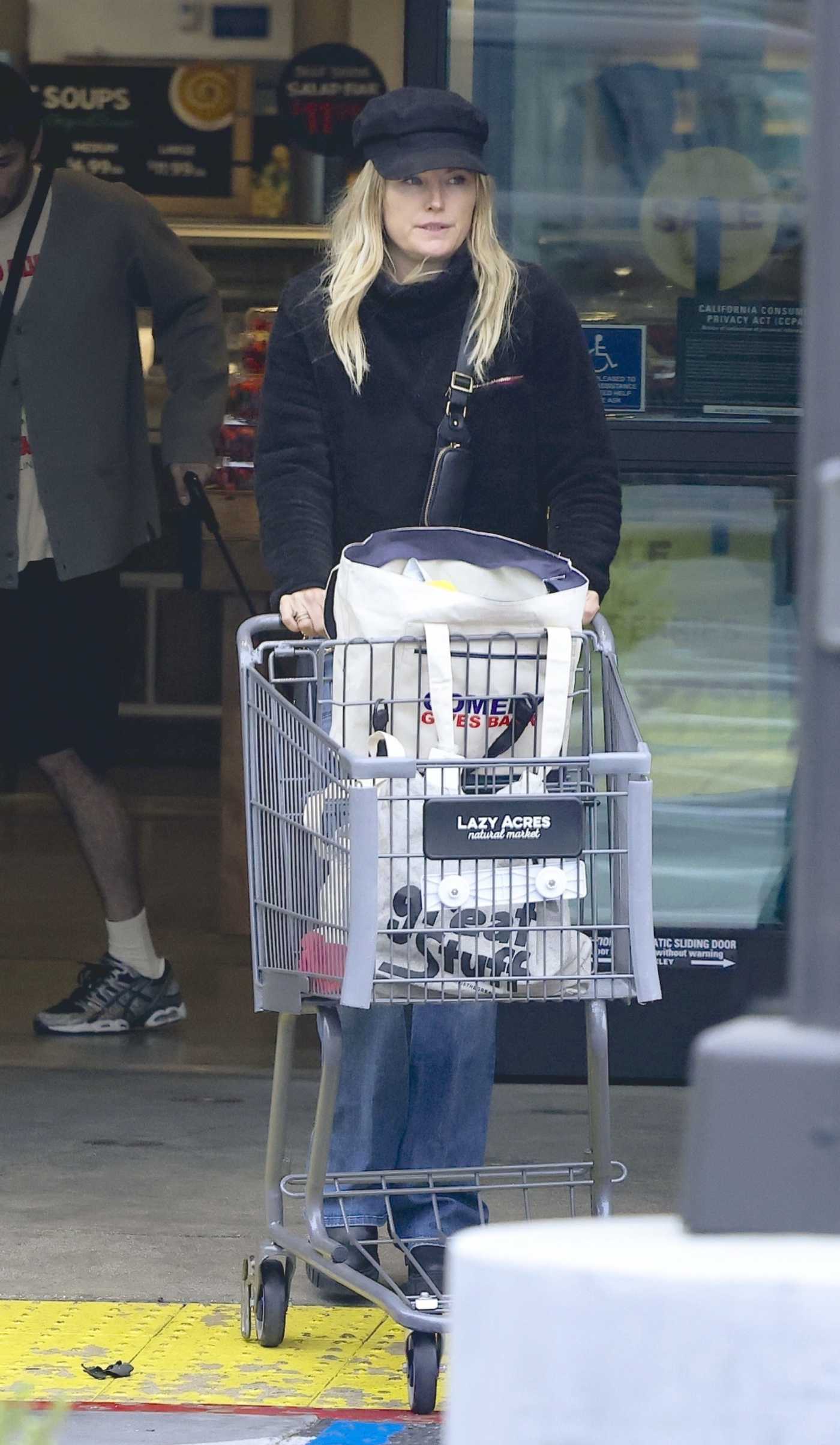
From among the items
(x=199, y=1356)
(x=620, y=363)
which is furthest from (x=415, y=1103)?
(x=620, y=363)

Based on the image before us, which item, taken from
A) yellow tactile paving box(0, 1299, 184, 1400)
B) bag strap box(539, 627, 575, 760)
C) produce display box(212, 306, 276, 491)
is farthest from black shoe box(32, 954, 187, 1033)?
bag strap box(539, 627, 575, 760)

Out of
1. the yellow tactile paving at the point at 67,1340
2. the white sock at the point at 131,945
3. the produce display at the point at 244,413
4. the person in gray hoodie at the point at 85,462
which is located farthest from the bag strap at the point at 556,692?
the produce display at the point at 244,413

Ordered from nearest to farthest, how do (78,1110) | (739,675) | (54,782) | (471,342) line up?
(471,342) → (78,1110) → (739,675) → (54,782)

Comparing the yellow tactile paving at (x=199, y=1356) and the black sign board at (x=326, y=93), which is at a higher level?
the black sign board at (x=326, y=93)

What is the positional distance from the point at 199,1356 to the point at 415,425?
1674 mm

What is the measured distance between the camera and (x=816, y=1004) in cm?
204

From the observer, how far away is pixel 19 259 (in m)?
6.25

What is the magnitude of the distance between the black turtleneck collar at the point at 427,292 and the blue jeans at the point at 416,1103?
125cm

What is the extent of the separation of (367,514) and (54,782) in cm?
242

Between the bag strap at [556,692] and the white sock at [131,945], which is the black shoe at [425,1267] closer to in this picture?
the bag strap at [556,692]

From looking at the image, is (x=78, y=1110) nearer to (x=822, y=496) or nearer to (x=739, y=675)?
(x=739, y=675)

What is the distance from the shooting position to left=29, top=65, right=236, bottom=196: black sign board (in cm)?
1088

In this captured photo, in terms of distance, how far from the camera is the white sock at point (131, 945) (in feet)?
21.1

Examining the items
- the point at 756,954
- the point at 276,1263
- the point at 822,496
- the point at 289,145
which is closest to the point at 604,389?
the point at 756,954
